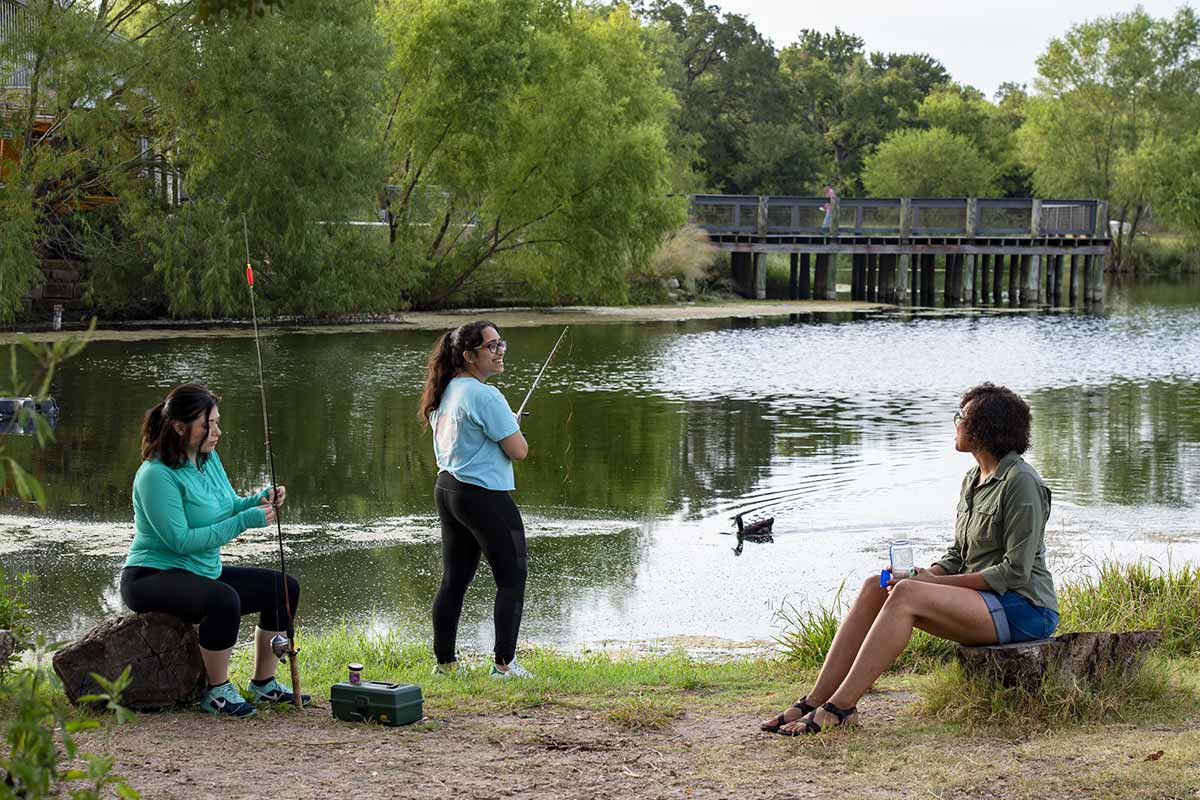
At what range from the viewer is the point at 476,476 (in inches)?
245

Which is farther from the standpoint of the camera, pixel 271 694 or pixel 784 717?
pixel 271 694

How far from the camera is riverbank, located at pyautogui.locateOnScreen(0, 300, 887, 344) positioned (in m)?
27.6

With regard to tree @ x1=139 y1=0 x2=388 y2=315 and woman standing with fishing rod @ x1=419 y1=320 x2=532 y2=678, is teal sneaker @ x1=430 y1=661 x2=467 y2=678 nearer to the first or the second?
woman standing with fishing rod @ x1=419 y1=320 x2=532 y2=678

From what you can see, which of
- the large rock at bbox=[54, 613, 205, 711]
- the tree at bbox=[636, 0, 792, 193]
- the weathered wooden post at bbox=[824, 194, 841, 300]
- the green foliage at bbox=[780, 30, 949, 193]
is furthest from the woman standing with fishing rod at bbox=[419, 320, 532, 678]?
the green foliage at bbox=[780, 30, 949, 193]

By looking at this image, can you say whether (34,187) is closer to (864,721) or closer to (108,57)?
(108,57)

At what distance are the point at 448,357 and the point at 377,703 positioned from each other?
1.62m

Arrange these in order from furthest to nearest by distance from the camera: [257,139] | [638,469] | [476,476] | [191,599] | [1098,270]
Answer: [1098,270]
[257,139]
[638,469]
[476,476]
[191,599]

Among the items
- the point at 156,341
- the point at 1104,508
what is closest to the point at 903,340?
the point at 156,341

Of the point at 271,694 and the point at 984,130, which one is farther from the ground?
the point at 984,130

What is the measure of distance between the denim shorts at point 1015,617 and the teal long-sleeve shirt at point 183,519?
8.46 feet

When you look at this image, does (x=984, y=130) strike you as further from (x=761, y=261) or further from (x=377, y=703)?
(x=377, y=703)

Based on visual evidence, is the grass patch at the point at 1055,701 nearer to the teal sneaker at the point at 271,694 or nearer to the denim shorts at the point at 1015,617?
the denim shorts at the point at 1015,617

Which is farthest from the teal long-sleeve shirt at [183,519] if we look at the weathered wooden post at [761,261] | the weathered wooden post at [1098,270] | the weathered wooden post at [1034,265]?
the weathered wooden post at [1034,265]

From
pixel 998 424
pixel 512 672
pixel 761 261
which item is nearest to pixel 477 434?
pixel 512 672
